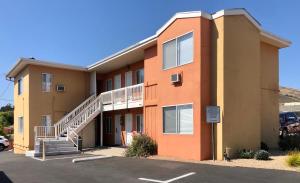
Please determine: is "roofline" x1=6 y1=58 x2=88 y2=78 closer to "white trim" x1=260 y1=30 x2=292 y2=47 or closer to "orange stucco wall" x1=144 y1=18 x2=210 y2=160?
"orange stucco wall" x1=144 y1=18 x2=210 y2=160

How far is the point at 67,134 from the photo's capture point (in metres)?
22.2

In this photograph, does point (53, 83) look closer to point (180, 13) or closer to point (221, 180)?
point (180, 13)

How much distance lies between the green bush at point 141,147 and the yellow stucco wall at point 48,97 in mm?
9903

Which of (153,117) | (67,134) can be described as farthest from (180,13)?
(67,134)

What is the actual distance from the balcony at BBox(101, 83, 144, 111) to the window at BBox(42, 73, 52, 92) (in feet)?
14.6

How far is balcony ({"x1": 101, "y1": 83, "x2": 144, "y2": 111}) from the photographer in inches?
804

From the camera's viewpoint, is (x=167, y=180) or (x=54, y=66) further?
(x=54, y=66)

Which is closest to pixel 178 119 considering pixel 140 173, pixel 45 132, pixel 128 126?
pixel 140 173

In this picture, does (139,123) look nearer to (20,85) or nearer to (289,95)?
(20,85)

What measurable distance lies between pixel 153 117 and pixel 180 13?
5986 mm

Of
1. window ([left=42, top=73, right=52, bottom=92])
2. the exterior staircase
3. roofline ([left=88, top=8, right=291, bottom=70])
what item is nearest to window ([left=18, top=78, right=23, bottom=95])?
window ([left=42, top=73, right=52, bottom=92])

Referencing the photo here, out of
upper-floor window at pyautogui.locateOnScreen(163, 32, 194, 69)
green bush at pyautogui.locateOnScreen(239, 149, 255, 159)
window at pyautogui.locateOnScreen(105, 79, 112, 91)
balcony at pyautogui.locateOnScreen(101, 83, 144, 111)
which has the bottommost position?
green bush at pyautogui.locateOnScreen(239, 149, 255, 159)

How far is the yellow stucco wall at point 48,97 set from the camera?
2425cm

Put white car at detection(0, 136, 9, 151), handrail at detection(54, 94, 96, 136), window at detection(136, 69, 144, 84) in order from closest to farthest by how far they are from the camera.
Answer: window at detection(136, 69, 144, 84), handrail at detection(54, 94, 96, 136), white car at detection(0, 136, 9, 151)
